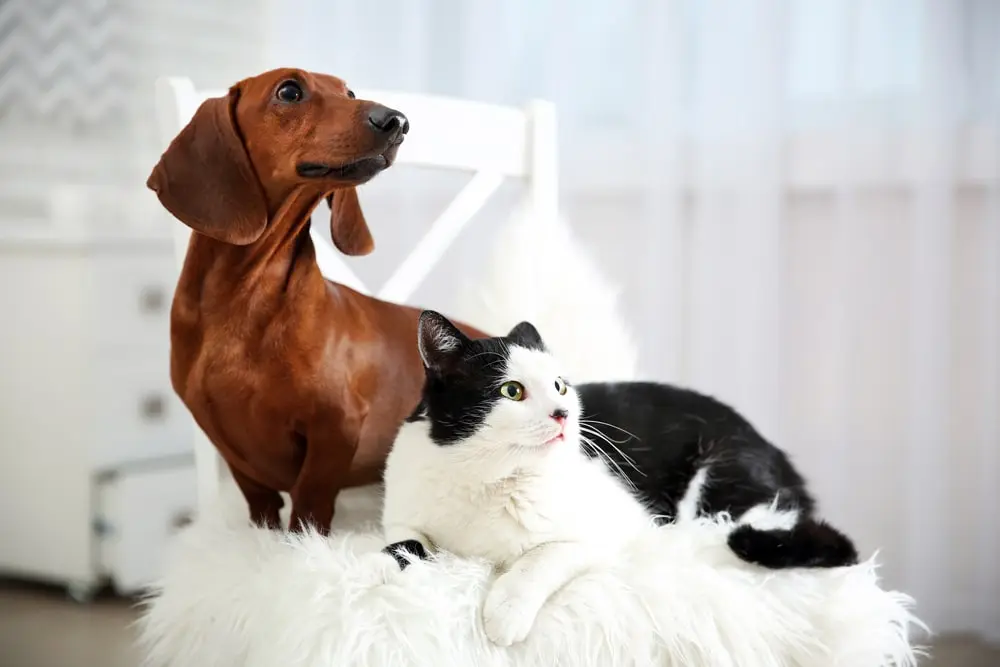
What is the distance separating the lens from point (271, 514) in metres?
0.94

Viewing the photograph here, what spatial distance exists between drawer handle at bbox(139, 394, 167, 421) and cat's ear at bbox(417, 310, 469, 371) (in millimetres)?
1305

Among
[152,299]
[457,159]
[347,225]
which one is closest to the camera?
[347,225]

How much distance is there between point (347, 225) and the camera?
89 centimetres

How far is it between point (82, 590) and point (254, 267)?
1312mm

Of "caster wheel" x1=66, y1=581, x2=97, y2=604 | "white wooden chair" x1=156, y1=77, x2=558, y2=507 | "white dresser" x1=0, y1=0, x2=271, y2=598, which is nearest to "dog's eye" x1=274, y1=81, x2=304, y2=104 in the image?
"white wooden chair" x1=156, y1=77, x2=558, y2=507

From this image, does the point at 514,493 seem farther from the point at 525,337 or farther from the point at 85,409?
the point at 85,409

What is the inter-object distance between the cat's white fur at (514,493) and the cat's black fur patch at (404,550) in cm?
1

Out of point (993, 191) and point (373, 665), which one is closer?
point (373, 665)

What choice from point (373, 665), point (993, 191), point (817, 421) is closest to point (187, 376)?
point (373, 665)

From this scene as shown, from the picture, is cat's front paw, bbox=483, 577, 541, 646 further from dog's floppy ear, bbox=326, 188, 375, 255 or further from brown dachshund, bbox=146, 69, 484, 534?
dog's floppy ear, bbox=326, 188, 375, 255

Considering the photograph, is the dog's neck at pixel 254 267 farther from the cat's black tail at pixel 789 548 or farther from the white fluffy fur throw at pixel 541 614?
the cat's black tail at pixel 789 548

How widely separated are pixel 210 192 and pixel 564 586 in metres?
0.45

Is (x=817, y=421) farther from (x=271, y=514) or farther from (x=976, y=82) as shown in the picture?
(x=271, y=514)

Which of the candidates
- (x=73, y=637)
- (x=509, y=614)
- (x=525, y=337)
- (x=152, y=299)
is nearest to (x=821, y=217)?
(x=525, y=337)
